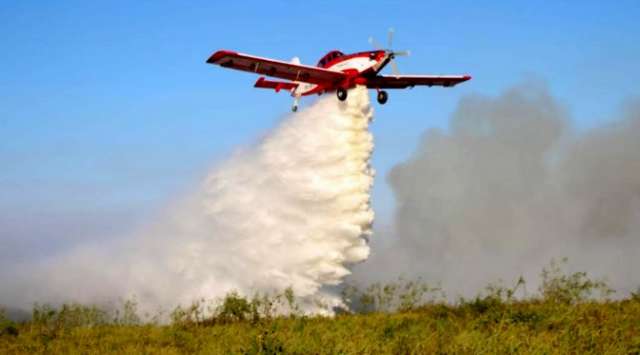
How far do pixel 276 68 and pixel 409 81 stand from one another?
680cm

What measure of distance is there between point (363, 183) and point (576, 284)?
936cm

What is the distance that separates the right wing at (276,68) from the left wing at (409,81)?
76.0 inches

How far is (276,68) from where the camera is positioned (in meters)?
31.0

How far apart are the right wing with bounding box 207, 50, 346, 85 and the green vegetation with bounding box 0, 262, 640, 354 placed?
425 inches

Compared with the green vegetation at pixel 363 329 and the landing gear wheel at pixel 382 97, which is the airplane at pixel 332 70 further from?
the green vegetation at pixel 363 329

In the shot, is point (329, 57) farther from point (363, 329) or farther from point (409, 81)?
point (363, 329)

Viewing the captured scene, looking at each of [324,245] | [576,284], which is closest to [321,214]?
[324,245]

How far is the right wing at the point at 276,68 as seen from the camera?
1127 inches

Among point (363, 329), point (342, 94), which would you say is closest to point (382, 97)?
point (342, 94)

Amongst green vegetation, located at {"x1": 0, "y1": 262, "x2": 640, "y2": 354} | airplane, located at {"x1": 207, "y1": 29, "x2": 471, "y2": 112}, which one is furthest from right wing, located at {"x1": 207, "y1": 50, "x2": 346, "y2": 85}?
green vegetation, located at {"x1": 0, "y1": 262, "x2": 640, "y2": 354}

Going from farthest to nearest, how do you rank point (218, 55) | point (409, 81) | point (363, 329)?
1. point (409, 81)
2. point (218, 55)
3. point (363, 329)

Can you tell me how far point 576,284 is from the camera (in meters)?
22.2

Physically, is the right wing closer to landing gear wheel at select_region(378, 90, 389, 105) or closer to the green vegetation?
landing gear wheel at select_region(378, 90, 389, 105)

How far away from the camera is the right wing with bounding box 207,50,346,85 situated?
28.6 m
